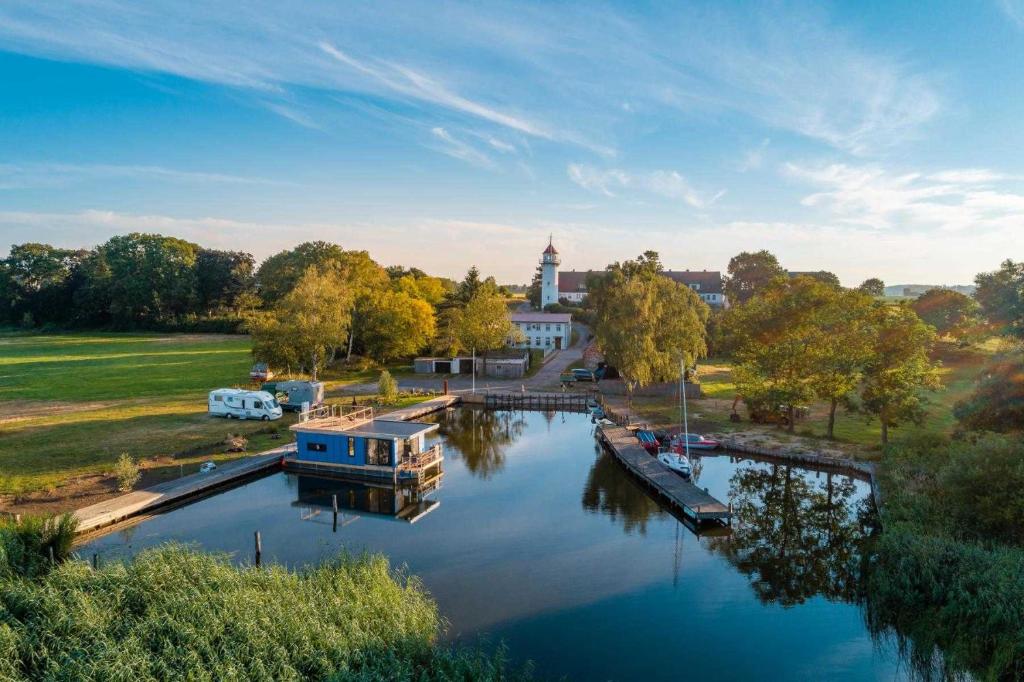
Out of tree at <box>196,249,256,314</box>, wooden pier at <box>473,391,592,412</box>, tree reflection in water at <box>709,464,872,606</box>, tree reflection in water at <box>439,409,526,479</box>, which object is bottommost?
tree reflection in water at <box>709,464,872,606</box>

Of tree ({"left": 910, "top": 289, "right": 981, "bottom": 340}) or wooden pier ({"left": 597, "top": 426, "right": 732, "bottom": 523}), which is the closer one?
wooden pier ({"left": 597, "top": 426, "right": 732, "bottom": 523})

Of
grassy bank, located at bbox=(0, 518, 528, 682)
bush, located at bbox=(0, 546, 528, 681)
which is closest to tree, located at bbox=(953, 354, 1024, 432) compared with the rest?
grassy bank, located at bbox=(0, 518, 528, 682)

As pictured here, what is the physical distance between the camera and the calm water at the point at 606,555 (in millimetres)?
15953

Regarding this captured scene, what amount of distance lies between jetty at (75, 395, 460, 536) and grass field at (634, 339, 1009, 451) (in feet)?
87.2

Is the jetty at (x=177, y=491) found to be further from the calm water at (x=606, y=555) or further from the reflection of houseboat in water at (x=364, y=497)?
the reflection of houseboat in water at (x=364, y=497)

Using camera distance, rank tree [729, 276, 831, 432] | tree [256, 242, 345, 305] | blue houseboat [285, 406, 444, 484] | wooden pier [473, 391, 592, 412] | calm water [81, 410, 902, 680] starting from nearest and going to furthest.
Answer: calm water [81, 410, 902, 680], blue houseboat [285, 406, 444, 484], tree [729, 276, 831, 432], wooden pier [473, 391, 592, 412], tree [256, 242, 345, 305]

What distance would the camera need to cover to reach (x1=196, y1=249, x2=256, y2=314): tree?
10906 cm

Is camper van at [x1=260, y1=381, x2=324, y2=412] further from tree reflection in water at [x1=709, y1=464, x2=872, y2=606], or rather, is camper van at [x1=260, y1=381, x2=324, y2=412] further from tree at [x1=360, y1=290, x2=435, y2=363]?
tree reflection in water at [x1=709, y1=464, x2=872, y2=606]

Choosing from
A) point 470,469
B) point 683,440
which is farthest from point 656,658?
point 683,440

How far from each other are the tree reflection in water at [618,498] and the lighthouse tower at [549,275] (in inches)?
3100

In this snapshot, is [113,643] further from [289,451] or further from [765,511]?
[765,511]

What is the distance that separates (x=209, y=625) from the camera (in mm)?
13180

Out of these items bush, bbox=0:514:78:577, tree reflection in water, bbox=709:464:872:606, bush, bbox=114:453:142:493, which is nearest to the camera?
bush, bbox=0:514:78:577

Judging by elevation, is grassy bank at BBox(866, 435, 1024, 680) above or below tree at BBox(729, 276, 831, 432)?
below
